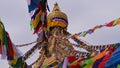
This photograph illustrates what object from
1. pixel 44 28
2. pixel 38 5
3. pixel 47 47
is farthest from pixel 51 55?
pixel 38 5

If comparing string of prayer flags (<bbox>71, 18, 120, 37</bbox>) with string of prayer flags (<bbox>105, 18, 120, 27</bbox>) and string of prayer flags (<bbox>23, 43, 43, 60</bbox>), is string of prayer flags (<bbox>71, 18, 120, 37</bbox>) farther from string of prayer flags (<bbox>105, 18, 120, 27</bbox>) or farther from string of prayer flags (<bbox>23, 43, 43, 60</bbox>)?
string of prayer flags (<bbox>23, 43, 43, 60</bbox>)

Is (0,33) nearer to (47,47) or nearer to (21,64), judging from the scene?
(21,64)

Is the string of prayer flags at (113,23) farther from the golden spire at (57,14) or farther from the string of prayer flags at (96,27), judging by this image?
the golden spire at (57,14)

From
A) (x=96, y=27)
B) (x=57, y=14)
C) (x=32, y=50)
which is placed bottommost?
(x=32, y=50)

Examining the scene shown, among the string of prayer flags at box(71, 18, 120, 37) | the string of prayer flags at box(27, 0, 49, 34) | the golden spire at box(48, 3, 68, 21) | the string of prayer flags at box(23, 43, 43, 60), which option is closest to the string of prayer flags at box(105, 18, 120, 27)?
the string of prayer flags at box(71, 18, 120, 37)

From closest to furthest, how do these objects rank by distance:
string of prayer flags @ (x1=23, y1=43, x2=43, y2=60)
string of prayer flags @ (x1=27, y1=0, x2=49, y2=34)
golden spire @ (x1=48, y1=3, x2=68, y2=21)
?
string of prayer flags @ (x1=27, y1=0, x2=49, y2=34) → string of prayer flags @ (x1=23, y1=43, x2=43, y2=60) → golden spire @ (x1=48, y1=3, x2=68, y2=21)

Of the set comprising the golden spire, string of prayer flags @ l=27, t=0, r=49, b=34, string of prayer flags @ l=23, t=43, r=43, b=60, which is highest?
the golden spire

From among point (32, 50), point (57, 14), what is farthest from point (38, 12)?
point (57, 14)

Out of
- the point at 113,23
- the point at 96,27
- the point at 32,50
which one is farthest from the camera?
the point at 32,50

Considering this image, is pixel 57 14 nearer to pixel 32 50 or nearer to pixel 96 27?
pixel 32 50

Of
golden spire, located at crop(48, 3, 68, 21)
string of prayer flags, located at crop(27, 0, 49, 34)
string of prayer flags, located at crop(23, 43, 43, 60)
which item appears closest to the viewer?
string of prayer flags, located at crop(27, 0, 49, 34)

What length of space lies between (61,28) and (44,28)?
5014mm

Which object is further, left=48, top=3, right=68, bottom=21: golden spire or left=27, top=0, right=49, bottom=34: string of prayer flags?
left=48, top=3, right=68, bottom=21: golden spire

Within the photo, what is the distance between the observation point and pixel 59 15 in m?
19.8
